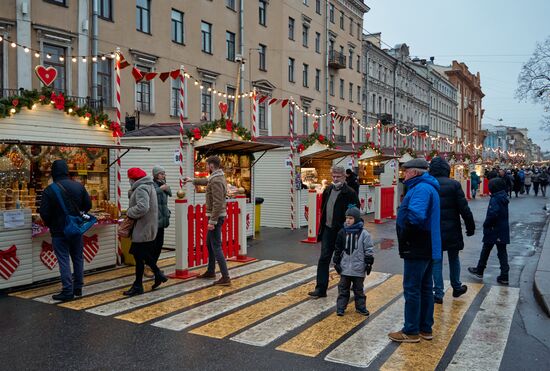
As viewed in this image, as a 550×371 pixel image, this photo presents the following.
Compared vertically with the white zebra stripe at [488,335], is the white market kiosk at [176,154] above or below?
above

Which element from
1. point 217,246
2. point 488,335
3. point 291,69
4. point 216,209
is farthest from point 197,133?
point 291,69

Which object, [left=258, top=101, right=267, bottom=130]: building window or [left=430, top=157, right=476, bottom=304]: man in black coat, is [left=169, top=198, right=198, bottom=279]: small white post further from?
[left=258, top=101, right=267, bottom=130]: building window

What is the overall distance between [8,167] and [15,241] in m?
1.61

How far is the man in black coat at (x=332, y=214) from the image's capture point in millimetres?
7297

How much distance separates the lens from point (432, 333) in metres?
5.99

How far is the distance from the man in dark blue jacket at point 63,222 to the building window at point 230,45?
74.6 feet

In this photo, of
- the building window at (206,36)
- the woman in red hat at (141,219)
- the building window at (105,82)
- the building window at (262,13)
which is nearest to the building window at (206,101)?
the building window at (206,36)

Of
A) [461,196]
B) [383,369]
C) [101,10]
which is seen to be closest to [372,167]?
[101,10]

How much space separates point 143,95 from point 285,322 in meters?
19.0

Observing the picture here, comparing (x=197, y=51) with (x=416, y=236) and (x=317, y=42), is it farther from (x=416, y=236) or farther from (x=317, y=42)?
(x=416, y=236)

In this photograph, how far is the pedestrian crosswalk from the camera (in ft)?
17.6

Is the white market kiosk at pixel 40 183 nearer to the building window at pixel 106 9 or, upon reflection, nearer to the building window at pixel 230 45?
the building window at pixel 106 9

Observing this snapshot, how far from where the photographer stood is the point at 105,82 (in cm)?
2144

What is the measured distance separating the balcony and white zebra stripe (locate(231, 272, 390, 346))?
3637 cm
